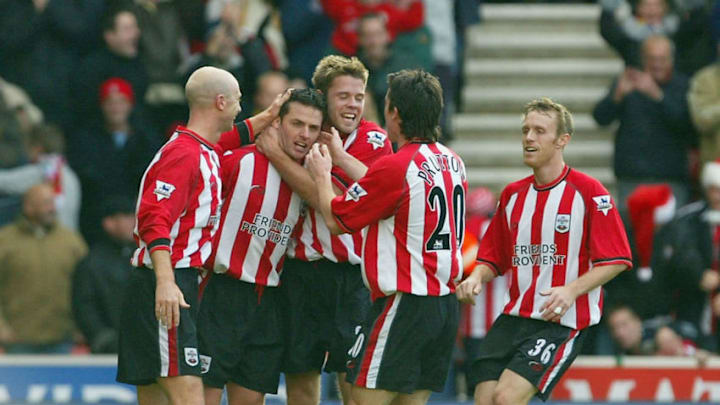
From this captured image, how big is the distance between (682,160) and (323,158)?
5576mm

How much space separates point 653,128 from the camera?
12430 millimetres

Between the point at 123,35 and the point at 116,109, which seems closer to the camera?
the point at 116,109

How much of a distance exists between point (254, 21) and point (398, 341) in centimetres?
592

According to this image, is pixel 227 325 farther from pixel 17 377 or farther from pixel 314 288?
pixel 17 377

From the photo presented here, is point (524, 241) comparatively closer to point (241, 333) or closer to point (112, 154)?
point (241, 333)

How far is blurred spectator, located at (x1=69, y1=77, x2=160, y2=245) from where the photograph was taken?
1198 cm

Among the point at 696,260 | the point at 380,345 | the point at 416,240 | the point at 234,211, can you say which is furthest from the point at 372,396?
the point at 696,260

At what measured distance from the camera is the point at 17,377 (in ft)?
35.3

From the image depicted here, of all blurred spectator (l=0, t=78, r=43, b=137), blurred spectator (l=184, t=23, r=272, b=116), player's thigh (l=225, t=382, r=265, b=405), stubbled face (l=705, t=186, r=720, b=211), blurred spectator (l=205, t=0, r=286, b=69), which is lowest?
player's thigh (l=225, t=382, r=265, b=405)

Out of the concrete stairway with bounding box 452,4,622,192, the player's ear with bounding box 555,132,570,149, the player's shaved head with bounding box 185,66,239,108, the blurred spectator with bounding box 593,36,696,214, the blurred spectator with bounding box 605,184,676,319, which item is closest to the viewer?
the player's shaved head with bounding box 185,66,239,108

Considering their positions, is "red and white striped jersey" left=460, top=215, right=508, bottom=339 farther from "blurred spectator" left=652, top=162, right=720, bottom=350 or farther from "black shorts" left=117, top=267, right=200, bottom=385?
"black shorts" left=117, top=267, right=200, bottom=385

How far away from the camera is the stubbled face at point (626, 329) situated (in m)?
11.2

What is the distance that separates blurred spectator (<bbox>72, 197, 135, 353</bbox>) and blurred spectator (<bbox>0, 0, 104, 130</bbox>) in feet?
4.88

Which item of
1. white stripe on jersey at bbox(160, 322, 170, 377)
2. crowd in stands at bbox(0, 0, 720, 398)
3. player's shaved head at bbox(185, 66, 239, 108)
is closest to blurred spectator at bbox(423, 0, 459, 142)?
crowd in stands at bbox(0, 0, 720, 398)
